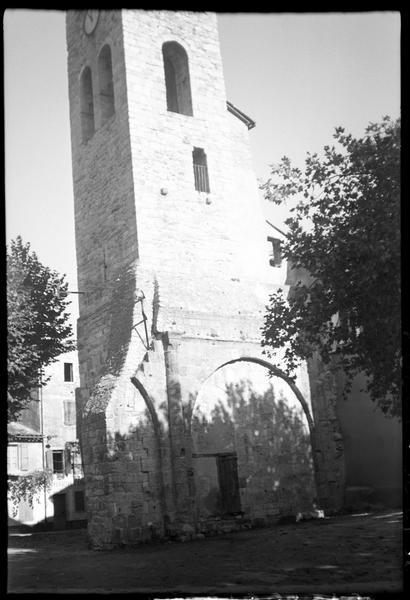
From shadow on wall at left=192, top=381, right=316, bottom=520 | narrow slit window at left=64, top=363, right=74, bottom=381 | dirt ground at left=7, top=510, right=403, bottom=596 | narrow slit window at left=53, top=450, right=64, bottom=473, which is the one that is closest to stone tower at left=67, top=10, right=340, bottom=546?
shadow on wall at left=192, top=381, right=316, bottom=520

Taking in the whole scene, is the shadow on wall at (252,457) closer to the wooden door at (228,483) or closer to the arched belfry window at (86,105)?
the wooden door at (228,483)

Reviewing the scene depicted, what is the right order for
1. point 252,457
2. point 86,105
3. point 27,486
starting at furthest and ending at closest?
1. point 27,486
2. point 86,105
3. point 252,457

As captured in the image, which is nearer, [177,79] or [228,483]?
[228,483]

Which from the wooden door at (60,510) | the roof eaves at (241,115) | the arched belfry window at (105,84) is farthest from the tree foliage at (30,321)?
the wooden door at (60,510)

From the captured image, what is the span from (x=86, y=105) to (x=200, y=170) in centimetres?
465

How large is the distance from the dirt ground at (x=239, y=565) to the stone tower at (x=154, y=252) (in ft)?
5.46

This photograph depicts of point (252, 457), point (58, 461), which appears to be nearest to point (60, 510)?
point (58, 461)

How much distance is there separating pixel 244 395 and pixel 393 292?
7.52 m

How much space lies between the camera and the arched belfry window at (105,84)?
18.8 m

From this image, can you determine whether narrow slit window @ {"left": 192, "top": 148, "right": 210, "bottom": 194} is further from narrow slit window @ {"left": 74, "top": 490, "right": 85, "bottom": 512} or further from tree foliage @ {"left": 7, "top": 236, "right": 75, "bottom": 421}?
narrow slit window @ {"left": 74, "top": 490, "right": 85, "bottom": 512}

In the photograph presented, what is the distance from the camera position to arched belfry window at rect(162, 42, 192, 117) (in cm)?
1902

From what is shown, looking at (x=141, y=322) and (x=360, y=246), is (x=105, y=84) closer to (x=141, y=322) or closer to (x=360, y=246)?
(x=141, y=322)

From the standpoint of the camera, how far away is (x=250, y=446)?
51.9 ft

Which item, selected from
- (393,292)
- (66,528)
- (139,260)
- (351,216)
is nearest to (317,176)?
(351,216)
